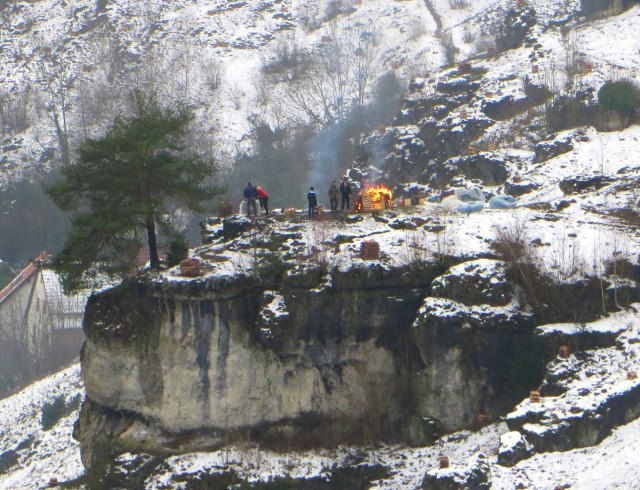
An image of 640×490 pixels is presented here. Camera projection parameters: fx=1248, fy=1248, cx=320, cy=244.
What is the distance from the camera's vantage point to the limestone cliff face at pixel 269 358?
129 feet

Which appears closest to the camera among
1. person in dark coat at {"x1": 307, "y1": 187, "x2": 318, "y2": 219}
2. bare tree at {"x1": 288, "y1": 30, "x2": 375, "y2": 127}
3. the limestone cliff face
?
the limestone cliff face

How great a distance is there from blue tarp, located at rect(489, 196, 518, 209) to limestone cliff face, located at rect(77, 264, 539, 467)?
691cm

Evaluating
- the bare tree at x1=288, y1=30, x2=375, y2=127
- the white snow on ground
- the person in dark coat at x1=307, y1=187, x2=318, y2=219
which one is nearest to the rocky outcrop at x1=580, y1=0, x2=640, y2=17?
the bare tree at x1=288, y1=30, x2=375, y2=127

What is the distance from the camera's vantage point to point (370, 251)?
40.6m

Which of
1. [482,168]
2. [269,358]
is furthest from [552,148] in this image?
[269,358]

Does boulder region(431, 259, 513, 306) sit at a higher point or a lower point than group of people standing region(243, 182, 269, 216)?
lower

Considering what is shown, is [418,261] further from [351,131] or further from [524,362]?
[351,131]

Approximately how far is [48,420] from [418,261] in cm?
2275

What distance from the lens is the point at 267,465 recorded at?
3816 centimetres

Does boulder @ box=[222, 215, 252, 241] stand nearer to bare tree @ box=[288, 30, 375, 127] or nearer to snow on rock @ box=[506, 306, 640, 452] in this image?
snow on rock @ box=[506, 306, 640, 452]

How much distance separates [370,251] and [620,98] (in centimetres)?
2023

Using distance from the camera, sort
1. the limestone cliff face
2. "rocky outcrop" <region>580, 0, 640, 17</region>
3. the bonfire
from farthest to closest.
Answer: "rocky outcrop" <region>580, 0, 640, 17</region> → the bonfire → the limestone cliff face

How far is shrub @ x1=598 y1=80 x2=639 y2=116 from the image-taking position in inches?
2188

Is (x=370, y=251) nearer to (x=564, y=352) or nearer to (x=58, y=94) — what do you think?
(x=564, y=352)
